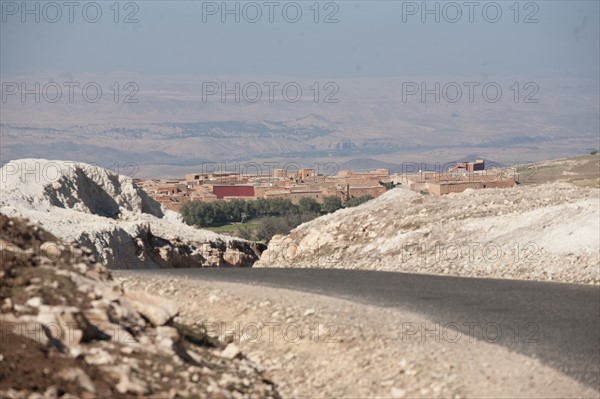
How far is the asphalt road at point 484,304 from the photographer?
39.3ft

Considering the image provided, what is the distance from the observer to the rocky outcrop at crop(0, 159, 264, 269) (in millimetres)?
24219

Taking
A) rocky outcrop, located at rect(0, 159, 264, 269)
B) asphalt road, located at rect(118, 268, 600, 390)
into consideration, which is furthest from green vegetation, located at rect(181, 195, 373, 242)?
asphalt road, located at rect(118, 268, 600, 390)

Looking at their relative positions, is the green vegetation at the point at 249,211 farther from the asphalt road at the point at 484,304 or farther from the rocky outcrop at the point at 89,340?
the rocky outcrop at the point at 89,340

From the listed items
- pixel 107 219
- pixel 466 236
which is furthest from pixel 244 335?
pixel 107 219

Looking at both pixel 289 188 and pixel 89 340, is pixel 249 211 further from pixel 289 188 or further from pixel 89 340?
pixel 89 340

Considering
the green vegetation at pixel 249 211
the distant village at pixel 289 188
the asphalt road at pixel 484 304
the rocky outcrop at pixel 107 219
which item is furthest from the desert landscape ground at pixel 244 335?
the distant village at pixel 289 188

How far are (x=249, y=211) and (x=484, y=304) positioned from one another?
63912 millimetres

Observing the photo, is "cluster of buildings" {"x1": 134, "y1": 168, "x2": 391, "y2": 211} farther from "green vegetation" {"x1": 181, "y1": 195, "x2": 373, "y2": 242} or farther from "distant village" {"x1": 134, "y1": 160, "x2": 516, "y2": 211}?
"green vegetation" {"x1": 181, "y1": 195, "x2": 373, "y2": 242}

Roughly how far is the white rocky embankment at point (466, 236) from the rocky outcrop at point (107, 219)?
2.42 meters

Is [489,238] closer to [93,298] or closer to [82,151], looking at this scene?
[93,298]

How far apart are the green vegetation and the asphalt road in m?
48.0

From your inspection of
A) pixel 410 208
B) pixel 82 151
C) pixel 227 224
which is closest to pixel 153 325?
pixel 410 208

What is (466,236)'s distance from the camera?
2239 centimetres

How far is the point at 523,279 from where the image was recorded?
1867 cm
